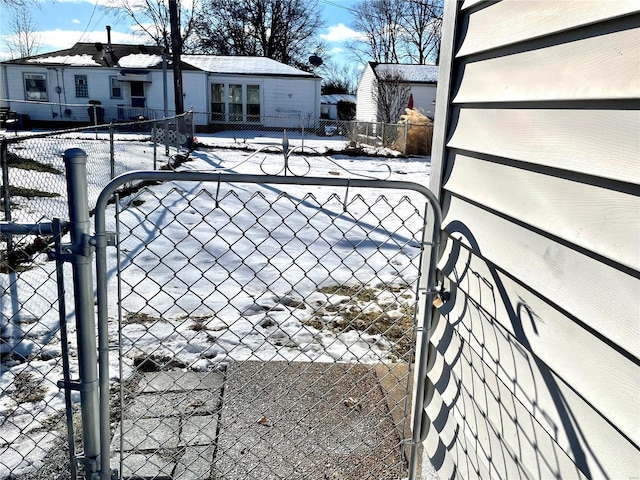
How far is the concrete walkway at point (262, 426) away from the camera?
2.26m

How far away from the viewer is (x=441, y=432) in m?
2.06

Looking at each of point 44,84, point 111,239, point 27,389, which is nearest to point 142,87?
point 44,84

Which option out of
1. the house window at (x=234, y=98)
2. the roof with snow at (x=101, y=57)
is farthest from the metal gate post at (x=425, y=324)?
the roof with snow at (x=101, y=57)

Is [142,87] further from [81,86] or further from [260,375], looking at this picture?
[260,375]

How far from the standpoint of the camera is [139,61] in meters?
24.8

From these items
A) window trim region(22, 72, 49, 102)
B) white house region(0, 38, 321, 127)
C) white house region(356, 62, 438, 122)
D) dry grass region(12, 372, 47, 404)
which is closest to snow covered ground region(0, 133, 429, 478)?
dry grass region(12, 372, 47, 404)

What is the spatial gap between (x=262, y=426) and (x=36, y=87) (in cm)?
2709

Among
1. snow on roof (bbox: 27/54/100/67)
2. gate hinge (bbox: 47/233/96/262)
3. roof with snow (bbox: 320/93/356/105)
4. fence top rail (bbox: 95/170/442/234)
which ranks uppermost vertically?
snow on roof (bbox: 27/54/100/67)

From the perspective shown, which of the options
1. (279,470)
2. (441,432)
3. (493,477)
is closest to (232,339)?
(279,470)

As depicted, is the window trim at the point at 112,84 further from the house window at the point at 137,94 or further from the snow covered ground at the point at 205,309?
the snow covered ground at the point at 205,309

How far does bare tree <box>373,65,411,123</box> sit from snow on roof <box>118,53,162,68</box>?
439 inches

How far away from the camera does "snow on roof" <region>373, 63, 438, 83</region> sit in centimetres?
2558

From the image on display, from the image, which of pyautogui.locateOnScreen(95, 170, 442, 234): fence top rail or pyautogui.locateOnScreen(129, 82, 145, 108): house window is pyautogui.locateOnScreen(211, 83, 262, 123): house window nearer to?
pyautogui.locateOnScreen(129, 82, 145, 108): house window

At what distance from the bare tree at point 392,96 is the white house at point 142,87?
3881mm
